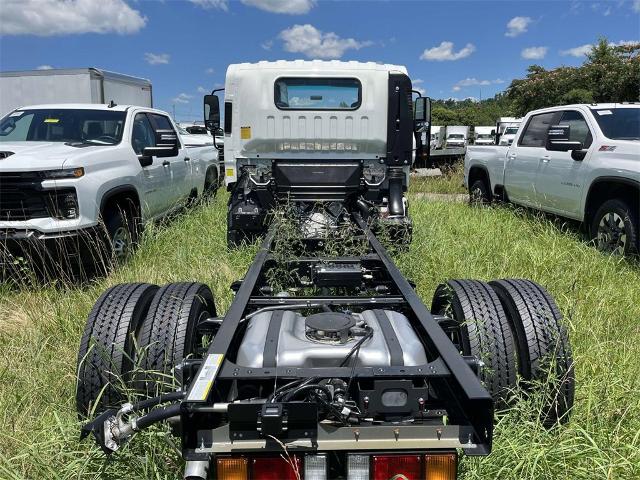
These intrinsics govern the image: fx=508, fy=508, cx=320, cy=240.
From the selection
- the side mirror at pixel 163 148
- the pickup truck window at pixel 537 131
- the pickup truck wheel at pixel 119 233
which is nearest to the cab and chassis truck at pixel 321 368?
the pickup truck wheel at pixel 119 233

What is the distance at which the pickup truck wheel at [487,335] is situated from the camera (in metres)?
2.43

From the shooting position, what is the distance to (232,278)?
4.89 metres

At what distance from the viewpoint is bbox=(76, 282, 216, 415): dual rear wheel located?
7.85 ft

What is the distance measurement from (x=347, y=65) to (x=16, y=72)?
13.1 meters

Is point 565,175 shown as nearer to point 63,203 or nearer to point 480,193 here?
point 480,193

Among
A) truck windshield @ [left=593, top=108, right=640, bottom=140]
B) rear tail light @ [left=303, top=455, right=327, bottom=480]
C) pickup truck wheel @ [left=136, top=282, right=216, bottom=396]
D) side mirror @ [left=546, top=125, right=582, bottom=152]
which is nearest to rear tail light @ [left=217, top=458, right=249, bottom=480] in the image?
rear tail light @ [left=303, top=455, right=327, bottom=480]

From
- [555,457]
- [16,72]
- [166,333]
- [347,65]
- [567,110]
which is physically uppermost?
[16,72]

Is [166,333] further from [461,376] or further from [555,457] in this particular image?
[555,457]

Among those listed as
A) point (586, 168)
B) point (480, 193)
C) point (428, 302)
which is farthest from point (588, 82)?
point (428, 302)

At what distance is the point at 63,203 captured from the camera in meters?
4.71

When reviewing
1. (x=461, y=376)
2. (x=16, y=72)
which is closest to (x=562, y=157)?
(x=461, y=376)

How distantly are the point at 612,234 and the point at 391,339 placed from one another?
14.6 ft

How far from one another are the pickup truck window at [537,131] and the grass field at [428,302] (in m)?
1.17

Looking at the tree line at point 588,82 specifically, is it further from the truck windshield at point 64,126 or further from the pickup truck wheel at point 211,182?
the truck windshield at point 64,126
